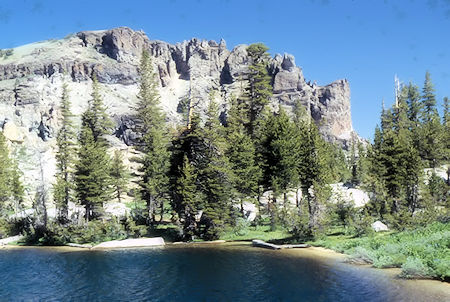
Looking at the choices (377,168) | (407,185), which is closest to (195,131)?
(377,168)

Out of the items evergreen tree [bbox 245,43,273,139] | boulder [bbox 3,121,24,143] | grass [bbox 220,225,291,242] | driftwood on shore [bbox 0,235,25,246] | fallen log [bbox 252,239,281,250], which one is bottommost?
fallen log [bbox 252,239,281,250]

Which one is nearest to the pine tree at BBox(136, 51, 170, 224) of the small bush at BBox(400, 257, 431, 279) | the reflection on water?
the reflection on water

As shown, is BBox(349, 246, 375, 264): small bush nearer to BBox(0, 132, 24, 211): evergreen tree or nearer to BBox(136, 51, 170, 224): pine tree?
BBox(136, 51, 170, 224): pine tree

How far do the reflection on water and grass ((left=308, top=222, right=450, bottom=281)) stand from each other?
1467 millimetres

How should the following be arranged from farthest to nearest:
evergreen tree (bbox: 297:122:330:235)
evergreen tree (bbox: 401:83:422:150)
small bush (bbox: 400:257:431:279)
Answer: evergreen tree (bbox: 401:83:422:150) → evergreen tree (bbox: 297:122:330:235) → small bush (bbox: 400:257:431:279)

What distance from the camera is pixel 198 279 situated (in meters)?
24.4

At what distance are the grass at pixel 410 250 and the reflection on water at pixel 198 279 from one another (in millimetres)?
1467

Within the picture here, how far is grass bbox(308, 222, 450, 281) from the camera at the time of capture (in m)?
21.8

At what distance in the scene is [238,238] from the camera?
43438 mm

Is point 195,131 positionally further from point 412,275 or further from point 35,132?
point 35,132

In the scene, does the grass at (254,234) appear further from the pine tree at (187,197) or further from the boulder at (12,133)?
the boulder at (12,133)

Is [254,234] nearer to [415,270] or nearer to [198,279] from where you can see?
[198,279]

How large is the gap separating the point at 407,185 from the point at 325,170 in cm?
1236

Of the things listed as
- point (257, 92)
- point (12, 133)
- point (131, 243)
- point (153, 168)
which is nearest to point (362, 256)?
point (131, 243)
